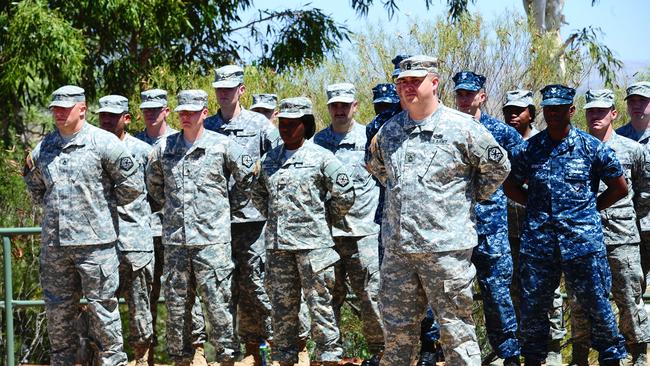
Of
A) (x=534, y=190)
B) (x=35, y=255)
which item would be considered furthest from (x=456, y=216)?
(x=35, y=255)

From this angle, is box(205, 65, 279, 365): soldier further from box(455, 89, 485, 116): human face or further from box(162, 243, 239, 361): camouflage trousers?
box(455, 89, 485, 116): human face

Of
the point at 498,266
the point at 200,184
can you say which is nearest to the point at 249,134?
the point at 200,184

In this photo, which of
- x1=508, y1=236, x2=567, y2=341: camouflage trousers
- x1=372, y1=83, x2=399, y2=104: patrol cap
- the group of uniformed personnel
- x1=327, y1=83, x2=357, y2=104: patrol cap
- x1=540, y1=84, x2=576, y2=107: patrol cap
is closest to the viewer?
the group of uniformed personnel

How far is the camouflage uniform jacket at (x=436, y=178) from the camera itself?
7.12 metres

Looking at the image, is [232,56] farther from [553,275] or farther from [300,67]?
[553,275]

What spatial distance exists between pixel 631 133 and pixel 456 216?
9.80 ft

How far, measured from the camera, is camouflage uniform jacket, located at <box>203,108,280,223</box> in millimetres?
9469

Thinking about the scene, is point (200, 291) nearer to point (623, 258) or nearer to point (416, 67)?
point (416, 67)

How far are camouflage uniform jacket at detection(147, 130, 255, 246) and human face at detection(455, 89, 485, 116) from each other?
1.52 metres

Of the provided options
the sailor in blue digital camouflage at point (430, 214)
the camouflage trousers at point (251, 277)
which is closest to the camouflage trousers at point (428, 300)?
the sailor in blue digital camouflage at point (430, 214)

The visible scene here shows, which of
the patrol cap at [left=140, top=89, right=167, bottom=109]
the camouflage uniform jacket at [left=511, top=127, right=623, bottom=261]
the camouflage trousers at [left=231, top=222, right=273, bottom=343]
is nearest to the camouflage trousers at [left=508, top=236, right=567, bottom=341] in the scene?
the camouflage uniform jacket at [left=511, top=127, right=623, bottom=261]

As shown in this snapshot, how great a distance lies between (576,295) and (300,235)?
1875mm

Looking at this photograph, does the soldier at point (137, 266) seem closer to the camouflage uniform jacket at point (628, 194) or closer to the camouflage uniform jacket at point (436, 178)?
the camouflage uniform jacket at point (436, 178)

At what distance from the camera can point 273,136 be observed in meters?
9.56
